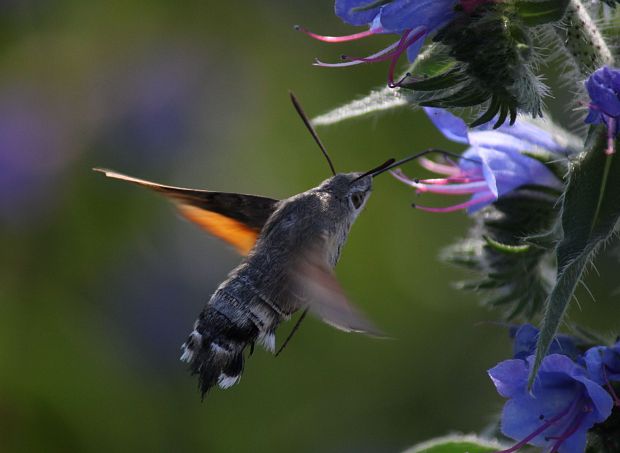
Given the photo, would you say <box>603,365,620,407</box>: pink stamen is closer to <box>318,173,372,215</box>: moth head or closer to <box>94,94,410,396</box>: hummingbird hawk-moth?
<box>94,94,410,396</box>: hummingbird hawk-moth

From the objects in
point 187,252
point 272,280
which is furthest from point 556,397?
point 187,252

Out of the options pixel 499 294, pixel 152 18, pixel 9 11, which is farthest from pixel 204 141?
pixel 499 294

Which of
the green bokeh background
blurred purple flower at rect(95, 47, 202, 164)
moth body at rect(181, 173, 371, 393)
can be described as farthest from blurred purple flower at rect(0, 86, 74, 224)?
moth body at rect(181, 173, 371, 393)

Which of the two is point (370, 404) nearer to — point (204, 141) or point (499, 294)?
point (204, 141)

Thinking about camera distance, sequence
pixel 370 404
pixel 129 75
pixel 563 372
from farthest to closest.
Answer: pixel 129 75 → pixel 370 404 → pixel 563 372

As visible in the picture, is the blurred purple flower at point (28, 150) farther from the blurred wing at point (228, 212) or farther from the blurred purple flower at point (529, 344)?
the blurred purple flower at point (529, 344)

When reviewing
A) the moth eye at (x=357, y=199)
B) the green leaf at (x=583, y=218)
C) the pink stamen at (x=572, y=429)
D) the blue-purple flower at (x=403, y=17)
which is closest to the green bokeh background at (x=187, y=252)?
the moth eye at (x=357, y=199)
